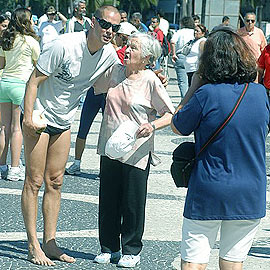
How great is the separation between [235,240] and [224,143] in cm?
58

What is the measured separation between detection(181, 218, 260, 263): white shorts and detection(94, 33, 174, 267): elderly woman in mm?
1294

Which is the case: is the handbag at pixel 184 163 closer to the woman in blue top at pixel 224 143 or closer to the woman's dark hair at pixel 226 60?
the woman in blue top at pixel 224 143

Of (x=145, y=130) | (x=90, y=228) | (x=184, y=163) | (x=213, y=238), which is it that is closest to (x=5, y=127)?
(x=90, y=228)

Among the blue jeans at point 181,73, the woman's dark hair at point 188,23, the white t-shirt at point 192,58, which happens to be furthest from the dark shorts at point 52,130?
the woman's dark hair at point 188,23

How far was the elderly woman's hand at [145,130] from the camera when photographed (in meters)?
5.51

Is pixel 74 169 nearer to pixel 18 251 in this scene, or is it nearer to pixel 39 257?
pixel 18 251

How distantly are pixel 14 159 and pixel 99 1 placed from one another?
41.8 meters

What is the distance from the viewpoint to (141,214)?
5.82 m

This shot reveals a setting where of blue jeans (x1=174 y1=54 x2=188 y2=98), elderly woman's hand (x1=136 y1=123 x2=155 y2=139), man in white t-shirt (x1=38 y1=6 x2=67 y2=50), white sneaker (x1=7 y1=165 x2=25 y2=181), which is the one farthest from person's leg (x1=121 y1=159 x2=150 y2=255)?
man in white t-shirt (x1=38 y1=6 x2=67 y2=50)

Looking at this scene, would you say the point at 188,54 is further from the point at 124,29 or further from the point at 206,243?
the point at 206,243

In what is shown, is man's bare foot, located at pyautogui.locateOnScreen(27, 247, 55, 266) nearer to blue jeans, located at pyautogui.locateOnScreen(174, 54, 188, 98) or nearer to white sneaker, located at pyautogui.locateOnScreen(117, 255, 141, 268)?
white sneaker, located at pyautogui.locateOnScreen(117, 255, 141, 268)

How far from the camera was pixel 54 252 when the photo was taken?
593cm

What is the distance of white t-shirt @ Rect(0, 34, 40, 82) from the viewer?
8648mm

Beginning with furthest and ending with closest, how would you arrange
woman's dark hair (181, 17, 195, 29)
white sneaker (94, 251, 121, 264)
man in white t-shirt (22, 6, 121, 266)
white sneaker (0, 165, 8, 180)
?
woman's dark hair (181, 17, 195, 29) → white sneaker (0, 165, 8, 180) → white sneaker (94, 251, 121, 264) → man in white t-shirt (22, 6, 121, 266)
